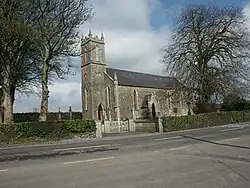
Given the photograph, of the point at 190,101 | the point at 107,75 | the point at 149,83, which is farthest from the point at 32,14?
the point at 149,83

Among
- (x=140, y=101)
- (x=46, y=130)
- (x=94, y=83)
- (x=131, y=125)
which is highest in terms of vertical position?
(x=94, y=83)

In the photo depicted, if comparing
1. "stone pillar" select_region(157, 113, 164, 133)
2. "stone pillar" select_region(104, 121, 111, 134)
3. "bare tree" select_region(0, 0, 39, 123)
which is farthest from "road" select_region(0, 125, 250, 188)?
"stone pillar" select_region(104, 121, 111, 134)

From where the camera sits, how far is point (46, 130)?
25.5 m

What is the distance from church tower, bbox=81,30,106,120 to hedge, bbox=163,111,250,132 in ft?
83.2

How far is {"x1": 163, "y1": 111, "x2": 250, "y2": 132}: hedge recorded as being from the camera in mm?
33812

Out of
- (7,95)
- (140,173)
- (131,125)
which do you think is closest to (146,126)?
(131,125)

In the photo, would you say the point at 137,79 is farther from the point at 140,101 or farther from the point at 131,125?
the point at 131,125

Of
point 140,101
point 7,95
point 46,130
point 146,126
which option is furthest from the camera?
point 140,101

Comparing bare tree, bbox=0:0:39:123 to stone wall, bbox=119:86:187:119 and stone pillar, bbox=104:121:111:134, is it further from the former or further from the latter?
stone wall, bbox=119:86:187:119

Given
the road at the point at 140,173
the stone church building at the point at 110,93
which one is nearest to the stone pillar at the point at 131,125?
the stone church building at the point at 110,93

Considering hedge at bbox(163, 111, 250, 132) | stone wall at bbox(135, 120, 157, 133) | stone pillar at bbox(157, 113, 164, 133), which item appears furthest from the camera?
stone wall at bbox(135, 120, 157, 133)

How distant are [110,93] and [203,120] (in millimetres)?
24557

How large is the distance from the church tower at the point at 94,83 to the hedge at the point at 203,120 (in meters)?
25.3

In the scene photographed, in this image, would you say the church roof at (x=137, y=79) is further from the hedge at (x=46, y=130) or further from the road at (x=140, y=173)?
the road at (x=140, y=173)
